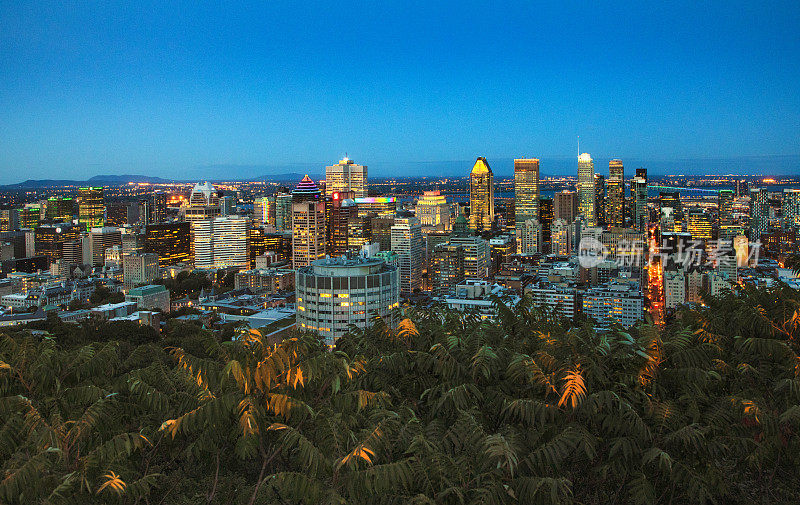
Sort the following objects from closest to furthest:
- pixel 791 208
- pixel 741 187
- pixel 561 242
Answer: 1. pixel 561 242
2. pixel 791 208
3. pixel 741 187

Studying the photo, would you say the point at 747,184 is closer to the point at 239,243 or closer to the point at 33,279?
the point at 239,243

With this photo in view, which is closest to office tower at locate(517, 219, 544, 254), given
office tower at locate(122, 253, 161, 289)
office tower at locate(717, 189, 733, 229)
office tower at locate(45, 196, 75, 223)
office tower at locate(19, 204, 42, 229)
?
office tower at locate(717, 189, 733, 229)

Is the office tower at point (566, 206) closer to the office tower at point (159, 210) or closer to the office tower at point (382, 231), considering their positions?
the office tower at point (382, 231)

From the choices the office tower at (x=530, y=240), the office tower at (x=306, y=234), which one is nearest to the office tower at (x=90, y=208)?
the office tower at (x=306, y=234)

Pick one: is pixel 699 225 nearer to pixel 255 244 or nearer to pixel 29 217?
pixel 255 244

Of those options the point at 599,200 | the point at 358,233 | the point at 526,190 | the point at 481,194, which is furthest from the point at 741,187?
the point at 358,233

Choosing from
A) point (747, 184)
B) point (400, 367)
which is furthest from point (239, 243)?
point (747, 184)

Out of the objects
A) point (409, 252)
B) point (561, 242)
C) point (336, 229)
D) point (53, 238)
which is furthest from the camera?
point (561, 242)
